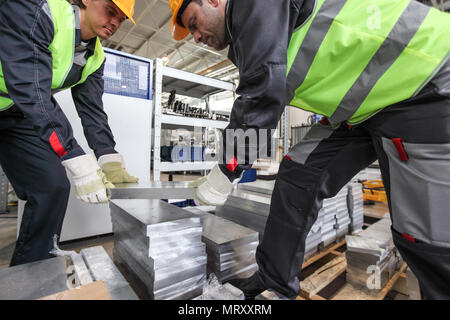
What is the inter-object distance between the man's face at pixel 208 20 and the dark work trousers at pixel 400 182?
0.67 m

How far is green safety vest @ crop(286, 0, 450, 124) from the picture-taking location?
73cm

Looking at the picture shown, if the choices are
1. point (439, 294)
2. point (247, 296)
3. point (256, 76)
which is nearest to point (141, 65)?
point (256, 76)

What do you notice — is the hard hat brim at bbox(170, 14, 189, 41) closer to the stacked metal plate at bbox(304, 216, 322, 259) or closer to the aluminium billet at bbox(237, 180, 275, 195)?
the aluminium billet at bbox(237, 180, 275, 195)

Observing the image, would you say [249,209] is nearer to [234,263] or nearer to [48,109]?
[234,263]

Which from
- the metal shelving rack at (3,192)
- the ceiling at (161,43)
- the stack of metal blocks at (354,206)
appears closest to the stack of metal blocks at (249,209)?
the stack of metal blocks at (354,206)

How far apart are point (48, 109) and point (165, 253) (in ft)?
2.73

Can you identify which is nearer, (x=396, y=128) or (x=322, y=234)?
(x=396, y=128)

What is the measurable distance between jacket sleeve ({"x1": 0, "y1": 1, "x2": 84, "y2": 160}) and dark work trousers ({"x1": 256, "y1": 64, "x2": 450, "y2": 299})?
1.13 meters

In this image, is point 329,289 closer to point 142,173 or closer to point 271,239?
point 271,239

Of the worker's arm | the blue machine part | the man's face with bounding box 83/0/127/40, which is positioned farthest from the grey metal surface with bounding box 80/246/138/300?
the blue machine part

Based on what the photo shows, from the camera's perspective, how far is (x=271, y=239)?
1137mm

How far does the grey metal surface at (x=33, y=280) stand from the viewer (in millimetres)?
809

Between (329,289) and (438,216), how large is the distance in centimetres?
84

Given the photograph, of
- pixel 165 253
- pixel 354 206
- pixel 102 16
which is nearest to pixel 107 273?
pixel 165 253
